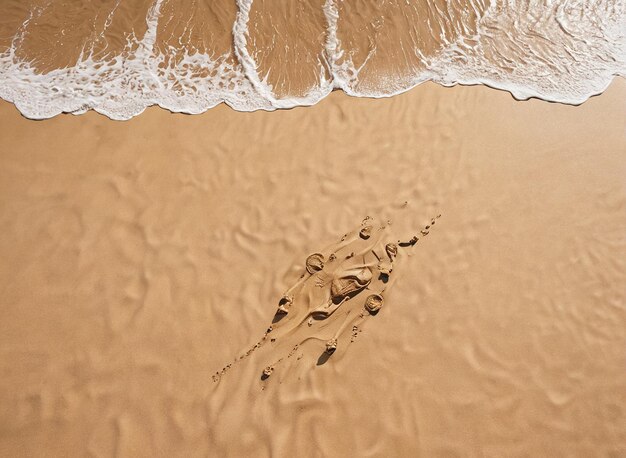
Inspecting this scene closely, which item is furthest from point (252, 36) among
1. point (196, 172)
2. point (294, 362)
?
point (294, 362)

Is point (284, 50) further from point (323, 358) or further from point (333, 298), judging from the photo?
point (323, 358)

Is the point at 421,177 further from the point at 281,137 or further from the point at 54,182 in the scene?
the point at 54,182

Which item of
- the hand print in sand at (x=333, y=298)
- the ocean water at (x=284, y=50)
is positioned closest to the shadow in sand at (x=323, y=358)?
the hand print in sand at (x=333, y=298)

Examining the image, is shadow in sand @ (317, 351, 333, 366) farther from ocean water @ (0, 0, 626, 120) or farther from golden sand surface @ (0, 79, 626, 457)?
ocean water @ (0, 0, 626, 120)

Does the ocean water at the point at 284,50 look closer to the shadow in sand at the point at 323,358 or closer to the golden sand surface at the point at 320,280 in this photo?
the golden sand surface at the point at 320,280

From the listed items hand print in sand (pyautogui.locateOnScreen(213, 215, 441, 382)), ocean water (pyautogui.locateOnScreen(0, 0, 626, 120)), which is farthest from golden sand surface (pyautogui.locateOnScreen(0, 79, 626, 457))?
ocean water (pyautogui.locateOnScreen(0, 0, 626, 120))
